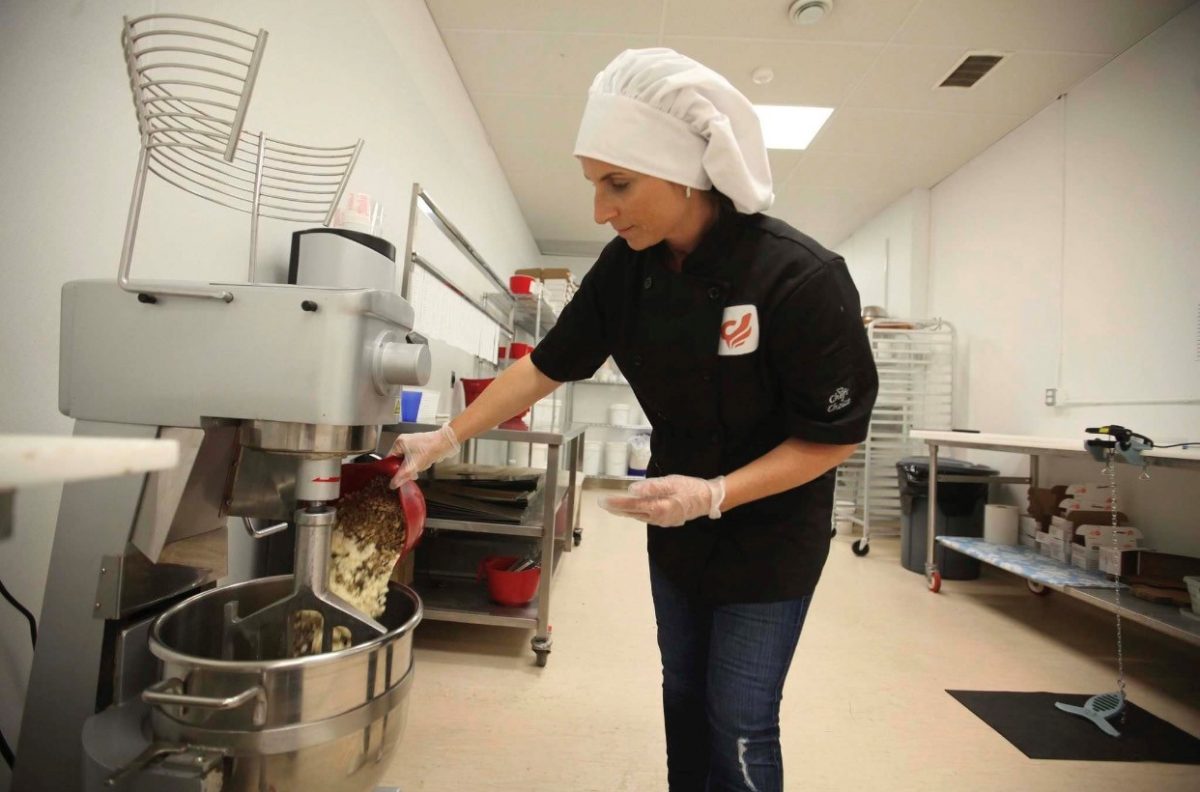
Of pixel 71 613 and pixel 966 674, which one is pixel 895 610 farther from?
pixel 71 613

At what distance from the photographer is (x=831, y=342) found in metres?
0.72

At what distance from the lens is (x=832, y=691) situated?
5.49ft

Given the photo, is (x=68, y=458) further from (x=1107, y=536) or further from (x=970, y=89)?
(x=970, y=89)

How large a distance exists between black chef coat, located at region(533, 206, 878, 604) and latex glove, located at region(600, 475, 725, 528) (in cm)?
11

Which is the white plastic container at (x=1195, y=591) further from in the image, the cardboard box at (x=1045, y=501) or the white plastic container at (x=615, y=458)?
the white plastic container at (x=615, y=458)

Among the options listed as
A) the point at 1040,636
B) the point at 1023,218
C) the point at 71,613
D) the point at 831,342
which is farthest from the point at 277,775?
the point at 1023,218

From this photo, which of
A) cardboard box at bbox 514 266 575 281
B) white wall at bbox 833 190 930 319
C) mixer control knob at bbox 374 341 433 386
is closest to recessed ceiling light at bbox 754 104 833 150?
white wall at bbox 833 190 930 319

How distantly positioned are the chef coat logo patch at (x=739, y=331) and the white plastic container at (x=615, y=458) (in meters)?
4.65

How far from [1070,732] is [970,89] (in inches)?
114

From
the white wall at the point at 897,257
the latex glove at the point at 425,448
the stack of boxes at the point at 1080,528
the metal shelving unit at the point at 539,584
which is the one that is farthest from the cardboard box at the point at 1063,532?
the latex glove at the point at 425,448

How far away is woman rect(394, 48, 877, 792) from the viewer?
2.38 ft

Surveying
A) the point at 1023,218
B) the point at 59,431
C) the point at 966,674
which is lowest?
the point at 966,674

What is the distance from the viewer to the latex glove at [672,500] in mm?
720

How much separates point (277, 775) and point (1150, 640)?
120 inches
